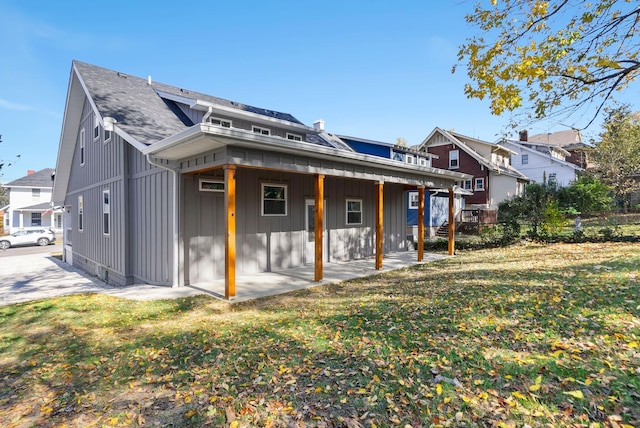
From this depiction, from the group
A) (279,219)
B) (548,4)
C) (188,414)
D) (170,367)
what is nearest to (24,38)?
(279,219)

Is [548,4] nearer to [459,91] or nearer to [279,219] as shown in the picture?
[459,91]

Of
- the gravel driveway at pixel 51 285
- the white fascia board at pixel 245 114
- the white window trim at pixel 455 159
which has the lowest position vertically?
the gravel driveway at pixel 51 285

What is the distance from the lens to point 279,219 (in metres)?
9.25

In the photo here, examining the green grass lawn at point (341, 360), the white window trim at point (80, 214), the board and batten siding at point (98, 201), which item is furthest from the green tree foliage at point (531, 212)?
the white window trim at point (80, 214)

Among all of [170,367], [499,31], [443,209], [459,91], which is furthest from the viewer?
Result: [443,209]

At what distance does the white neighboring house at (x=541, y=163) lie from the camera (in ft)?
94.6

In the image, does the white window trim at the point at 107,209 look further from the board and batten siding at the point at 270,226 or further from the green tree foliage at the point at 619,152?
the green tree foliage at the point at 619,152

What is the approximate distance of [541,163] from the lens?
30500mm

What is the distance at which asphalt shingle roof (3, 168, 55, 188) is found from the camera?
96.9ft

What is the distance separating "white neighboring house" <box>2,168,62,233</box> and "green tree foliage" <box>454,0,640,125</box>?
3351cm

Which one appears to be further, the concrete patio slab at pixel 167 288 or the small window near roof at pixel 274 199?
the small window near roof at pixel 274 199

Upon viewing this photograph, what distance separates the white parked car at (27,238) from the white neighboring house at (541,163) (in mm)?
37107

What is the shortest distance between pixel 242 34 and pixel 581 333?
40.7 ft

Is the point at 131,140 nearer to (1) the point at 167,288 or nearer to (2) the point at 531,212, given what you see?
(1) the point at 167,288
